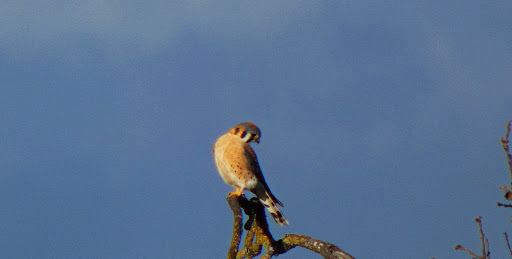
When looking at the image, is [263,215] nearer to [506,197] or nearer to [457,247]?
[457,247]

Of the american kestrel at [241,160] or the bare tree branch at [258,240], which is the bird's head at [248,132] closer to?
the american kestrel at [241,160]

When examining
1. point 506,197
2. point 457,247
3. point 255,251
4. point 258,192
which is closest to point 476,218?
point 457,247

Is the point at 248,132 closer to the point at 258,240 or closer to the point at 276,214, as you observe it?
the point at 276,214

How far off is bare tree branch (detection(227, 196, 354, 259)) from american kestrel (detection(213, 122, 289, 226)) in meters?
2.21

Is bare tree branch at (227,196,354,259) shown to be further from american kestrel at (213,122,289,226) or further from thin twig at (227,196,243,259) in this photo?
american kestrel at (213,122,289,226)

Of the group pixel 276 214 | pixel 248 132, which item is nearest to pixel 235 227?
pixel 276 214

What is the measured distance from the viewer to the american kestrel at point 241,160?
20.2 ft

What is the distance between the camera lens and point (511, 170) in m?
1.98

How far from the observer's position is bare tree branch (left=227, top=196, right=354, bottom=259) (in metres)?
2.71

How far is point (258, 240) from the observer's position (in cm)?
333

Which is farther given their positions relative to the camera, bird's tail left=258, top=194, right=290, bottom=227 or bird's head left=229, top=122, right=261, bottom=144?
bird's head left=229, top=122, right=261, bottom=144

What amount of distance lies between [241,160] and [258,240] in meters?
2.98

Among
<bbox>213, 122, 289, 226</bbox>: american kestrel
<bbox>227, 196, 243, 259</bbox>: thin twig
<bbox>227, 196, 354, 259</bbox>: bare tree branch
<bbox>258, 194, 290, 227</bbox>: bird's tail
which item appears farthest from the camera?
<bbox>213, 122, 289, 226</bbox>: american kestrel

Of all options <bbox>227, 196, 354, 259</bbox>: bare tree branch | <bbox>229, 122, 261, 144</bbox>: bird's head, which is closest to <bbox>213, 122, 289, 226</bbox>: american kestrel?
<bbox>229, 122, 261, 144</bbox>: bird's head
